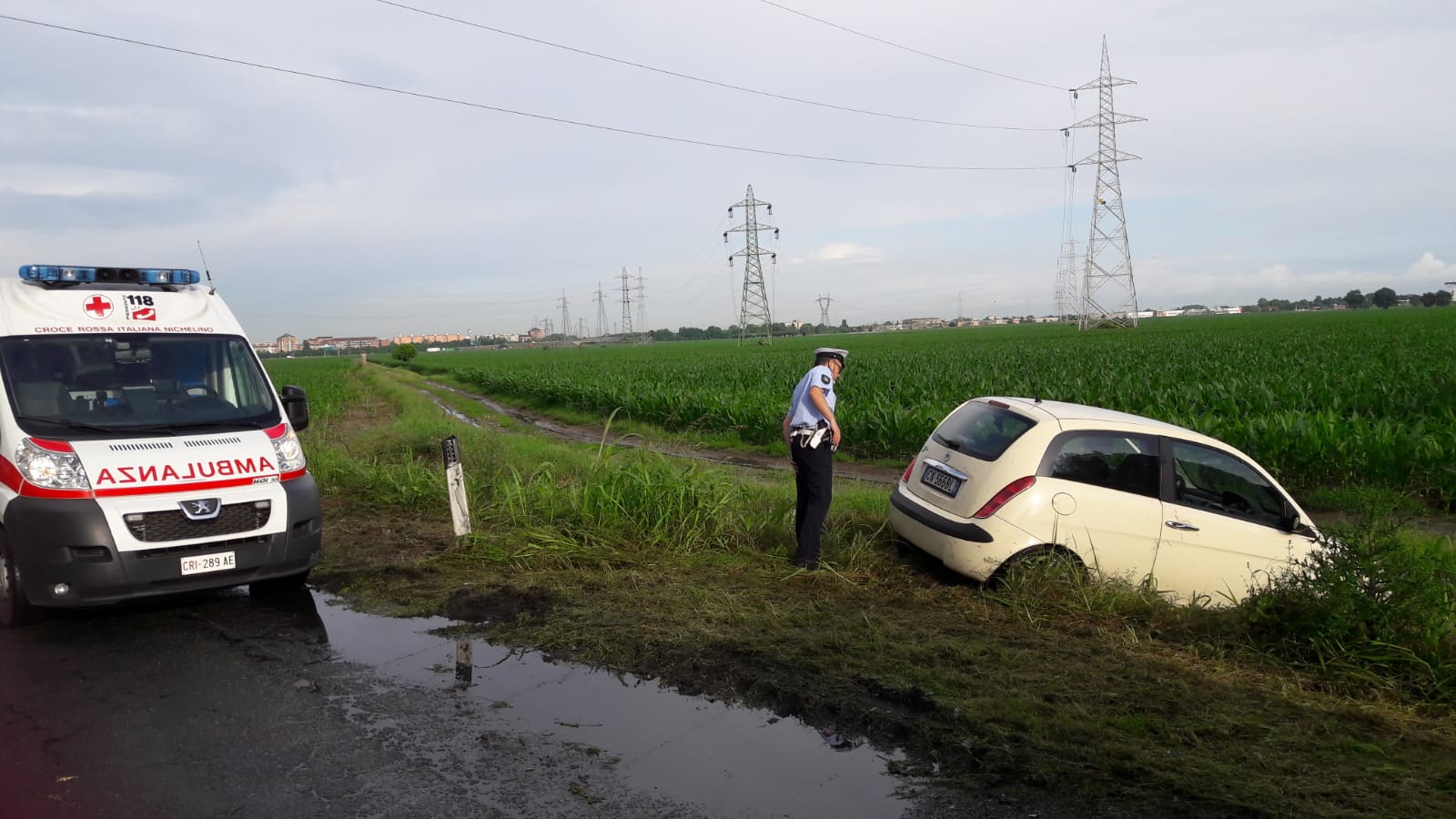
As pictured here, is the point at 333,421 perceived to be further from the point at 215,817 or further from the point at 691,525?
the point at 215,817

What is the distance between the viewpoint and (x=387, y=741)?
4.44 meters

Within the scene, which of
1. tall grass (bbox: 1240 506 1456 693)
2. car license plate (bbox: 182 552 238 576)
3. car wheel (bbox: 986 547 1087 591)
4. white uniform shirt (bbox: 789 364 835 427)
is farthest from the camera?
white uniform shirt (bbox: 789 364 835 427)

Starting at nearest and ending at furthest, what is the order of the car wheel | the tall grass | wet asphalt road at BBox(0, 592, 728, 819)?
1. wet asphalt road at BBox(0, 592, 728, 819)
2. the tall grass
3. the car wheel

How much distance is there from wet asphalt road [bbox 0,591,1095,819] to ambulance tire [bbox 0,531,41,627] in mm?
129

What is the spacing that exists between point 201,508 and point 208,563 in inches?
14.7

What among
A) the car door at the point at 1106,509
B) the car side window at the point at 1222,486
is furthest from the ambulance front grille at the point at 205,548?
the car side window at the point at 1222,486

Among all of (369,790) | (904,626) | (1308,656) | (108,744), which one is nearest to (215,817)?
(369,790)

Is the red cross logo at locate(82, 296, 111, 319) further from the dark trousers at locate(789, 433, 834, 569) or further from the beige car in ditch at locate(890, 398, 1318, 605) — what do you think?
the beige car in ditch at locate(890, 398, 1318, 605)

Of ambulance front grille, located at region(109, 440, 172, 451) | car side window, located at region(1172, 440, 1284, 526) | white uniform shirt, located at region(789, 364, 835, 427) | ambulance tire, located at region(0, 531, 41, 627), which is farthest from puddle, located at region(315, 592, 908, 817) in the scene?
car side window, located at region(1172, 440, 1284, 526)

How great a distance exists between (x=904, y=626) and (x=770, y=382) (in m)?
20.0

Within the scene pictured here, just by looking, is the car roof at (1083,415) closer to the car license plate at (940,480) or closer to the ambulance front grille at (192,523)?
the car license plate at (940,480)

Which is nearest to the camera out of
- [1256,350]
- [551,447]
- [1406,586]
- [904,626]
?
[1406,586]

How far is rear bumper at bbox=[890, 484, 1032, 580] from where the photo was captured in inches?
253

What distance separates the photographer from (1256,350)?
30.0 metres
